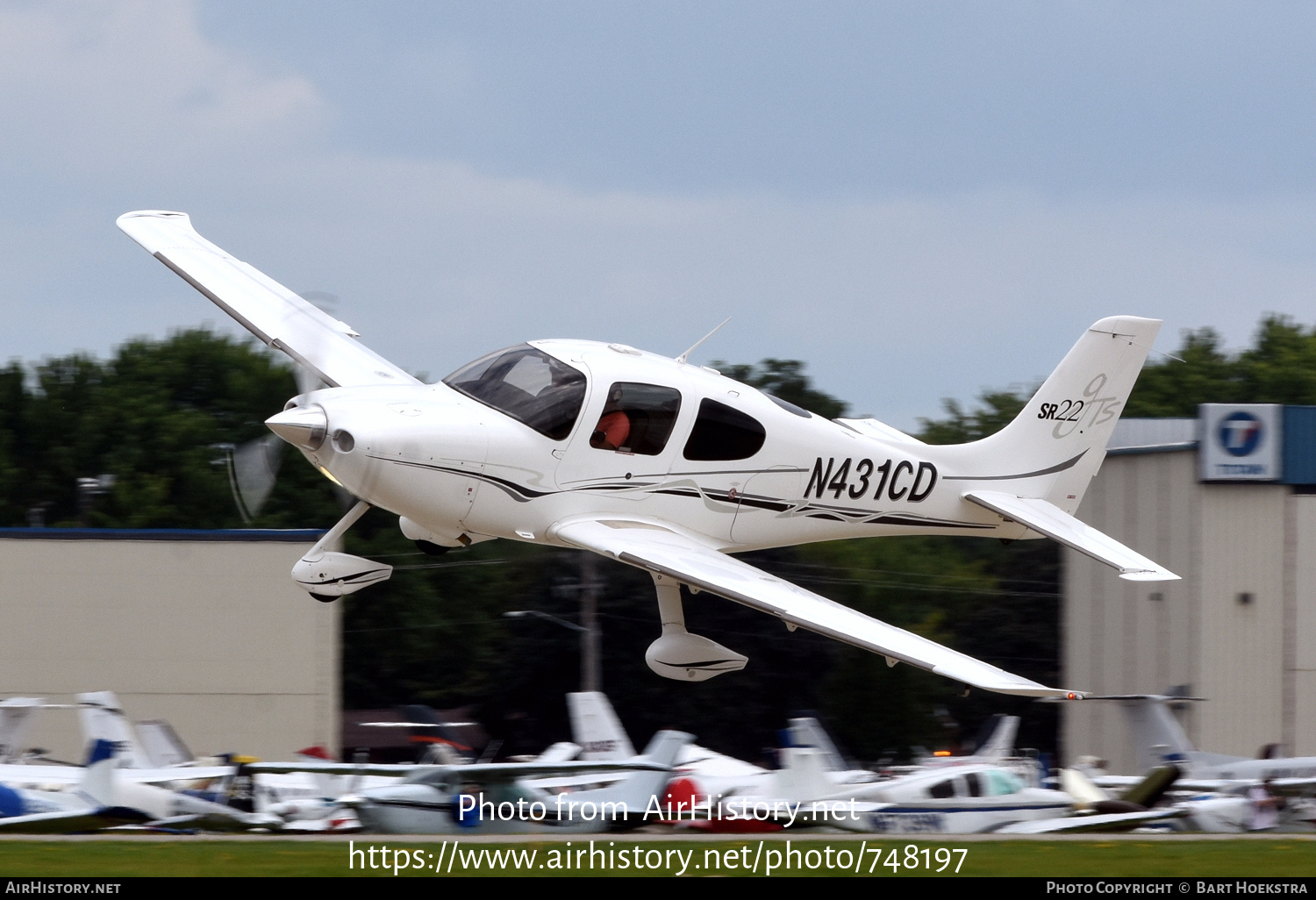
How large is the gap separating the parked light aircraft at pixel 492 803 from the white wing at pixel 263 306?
3.77 metres

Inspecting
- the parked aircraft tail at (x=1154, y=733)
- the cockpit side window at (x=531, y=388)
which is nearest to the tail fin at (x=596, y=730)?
the parked aircraft tail at (x=1154, y=733)

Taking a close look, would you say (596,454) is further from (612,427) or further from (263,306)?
(263,306)

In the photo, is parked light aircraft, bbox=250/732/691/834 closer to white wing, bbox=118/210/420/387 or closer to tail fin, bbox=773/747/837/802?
tail fin, bbox=773/747/837/802

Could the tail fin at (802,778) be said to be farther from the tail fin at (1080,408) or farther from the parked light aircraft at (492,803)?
the tail fin at (1080,408)

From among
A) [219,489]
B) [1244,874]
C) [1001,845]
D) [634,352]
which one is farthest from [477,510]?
[219,489]

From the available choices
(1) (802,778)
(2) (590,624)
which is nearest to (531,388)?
(1) (802,778)

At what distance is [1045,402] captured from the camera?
17.1 metres

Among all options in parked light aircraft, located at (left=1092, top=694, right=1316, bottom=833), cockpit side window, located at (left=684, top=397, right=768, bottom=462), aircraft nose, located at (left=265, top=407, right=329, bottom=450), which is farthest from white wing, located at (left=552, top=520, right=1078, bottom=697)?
parked light aircraft, located at (left=1092, top=694, right=1316, bottom=833)

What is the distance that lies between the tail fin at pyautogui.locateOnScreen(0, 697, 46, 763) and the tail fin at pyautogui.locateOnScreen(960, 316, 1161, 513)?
1247cm

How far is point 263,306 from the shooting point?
17250mm

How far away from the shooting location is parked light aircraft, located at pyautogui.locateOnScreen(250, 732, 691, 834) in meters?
14.5

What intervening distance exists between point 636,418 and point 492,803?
386 cm
